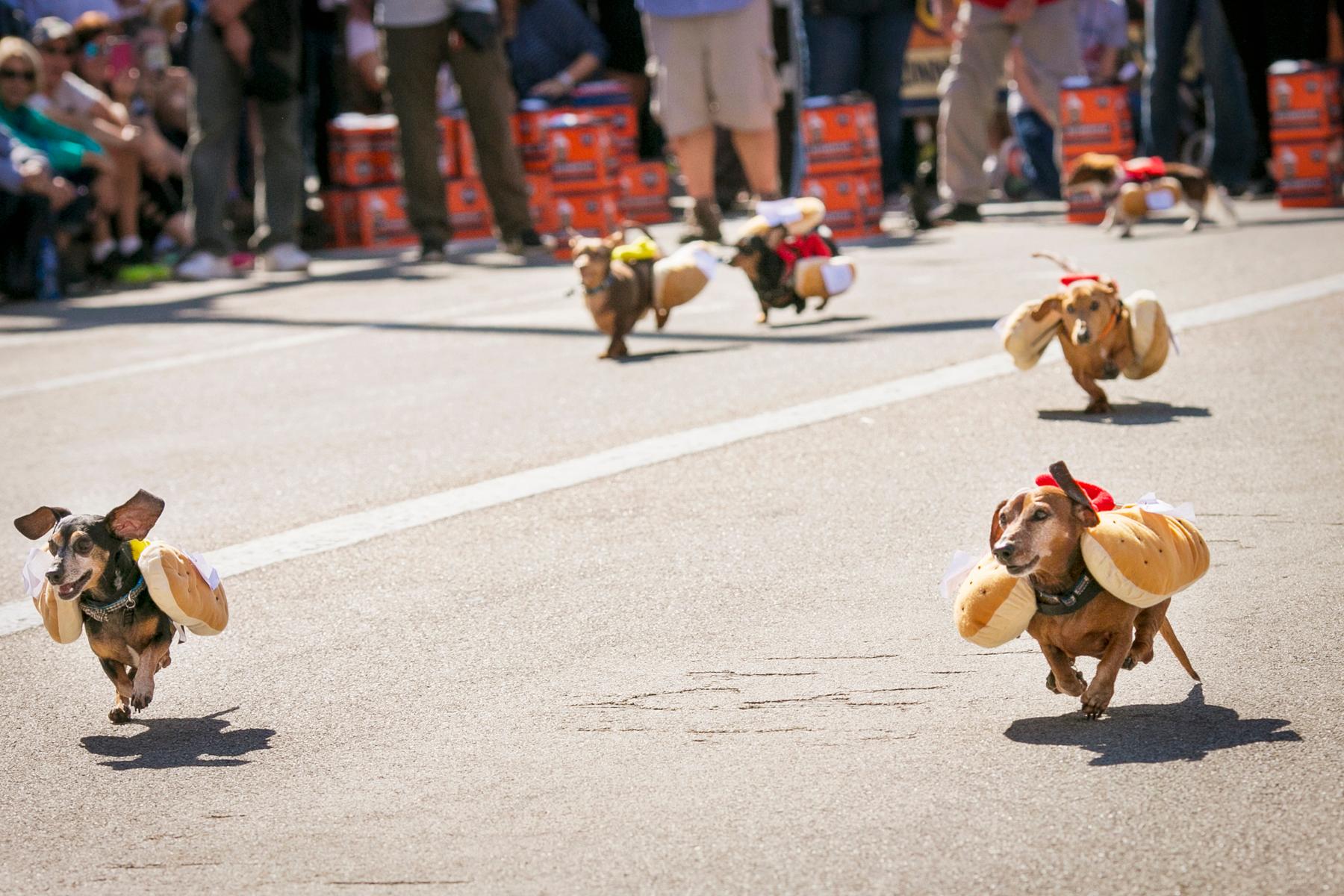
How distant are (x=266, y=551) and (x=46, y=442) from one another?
8.14ft

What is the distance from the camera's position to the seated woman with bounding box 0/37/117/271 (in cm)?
1248

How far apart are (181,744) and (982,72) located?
10448 millimetres

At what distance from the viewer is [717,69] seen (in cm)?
1286

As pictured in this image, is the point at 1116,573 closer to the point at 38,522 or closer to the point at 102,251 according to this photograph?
the point at 38,522

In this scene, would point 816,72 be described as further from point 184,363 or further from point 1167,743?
point 1167,743

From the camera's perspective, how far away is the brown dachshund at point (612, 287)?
328 inches

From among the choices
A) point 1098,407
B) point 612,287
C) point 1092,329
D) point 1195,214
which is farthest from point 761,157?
point 1092,329

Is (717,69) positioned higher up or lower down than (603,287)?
higher up

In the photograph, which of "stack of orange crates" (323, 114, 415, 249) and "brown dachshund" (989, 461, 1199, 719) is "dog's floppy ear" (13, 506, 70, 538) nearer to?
"brown dachshund" (989, 461, 1199, 719)

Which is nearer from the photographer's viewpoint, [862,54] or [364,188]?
[862,54]

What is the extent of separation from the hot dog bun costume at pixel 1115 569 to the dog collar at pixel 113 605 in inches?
64.2

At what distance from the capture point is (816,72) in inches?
565

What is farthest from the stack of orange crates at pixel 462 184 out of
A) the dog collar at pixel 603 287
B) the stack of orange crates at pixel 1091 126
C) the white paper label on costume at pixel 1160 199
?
the dog collar at pixel 603 287

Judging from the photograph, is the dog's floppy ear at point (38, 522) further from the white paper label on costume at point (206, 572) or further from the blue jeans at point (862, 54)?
the blue jeans at point (862, 54)
